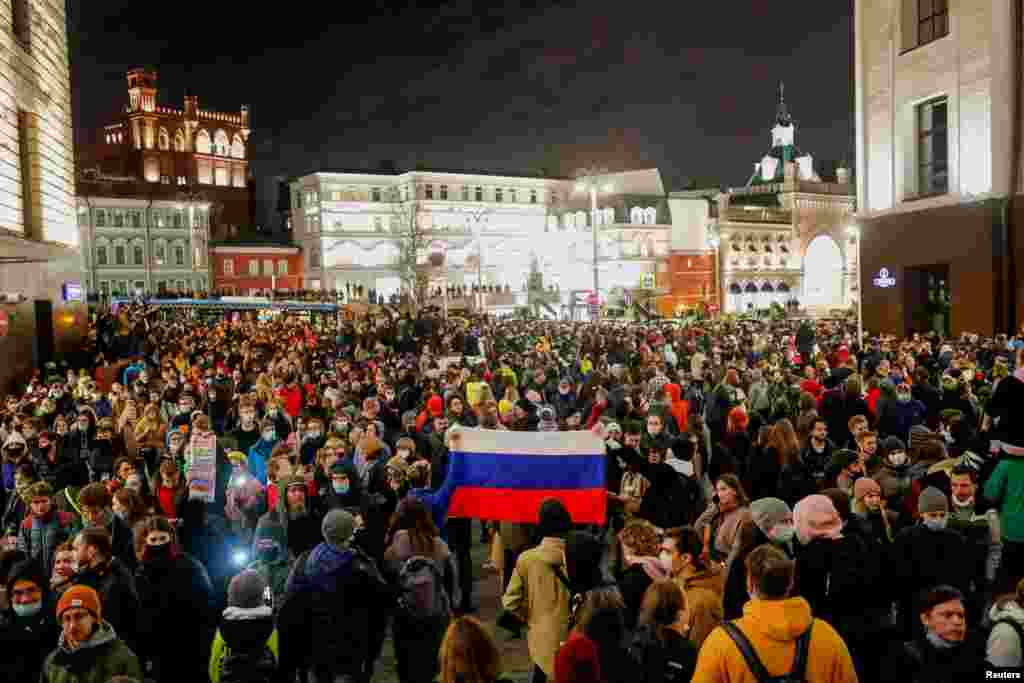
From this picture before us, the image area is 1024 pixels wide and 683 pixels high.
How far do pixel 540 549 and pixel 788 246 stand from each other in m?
86.2

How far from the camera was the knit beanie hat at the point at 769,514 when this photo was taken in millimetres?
5941

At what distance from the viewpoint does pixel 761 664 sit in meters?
4.03

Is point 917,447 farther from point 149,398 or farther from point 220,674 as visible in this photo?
point 149,398

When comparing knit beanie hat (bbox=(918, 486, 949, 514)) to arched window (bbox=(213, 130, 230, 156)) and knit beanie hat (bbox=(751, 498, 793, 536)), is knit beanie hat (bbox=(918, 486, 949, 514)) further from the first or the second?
arched window (bbox=(213, 130, 230, 156))

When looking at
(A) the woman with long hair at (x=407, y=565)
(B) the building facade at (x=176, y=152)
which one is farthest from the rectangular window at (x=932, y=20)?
(B) the building facade at (x=176, y=152)

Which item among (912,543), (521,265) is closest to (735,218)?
(521,265)

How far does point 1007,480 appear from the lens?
7352 millimetres

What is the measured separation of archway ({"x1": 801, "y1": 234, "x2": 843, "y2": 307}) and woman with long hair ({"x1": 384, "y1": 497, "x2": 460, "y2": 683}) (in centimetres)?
8782

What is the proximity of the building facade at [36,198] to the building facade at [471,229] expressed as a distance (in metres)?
52.7

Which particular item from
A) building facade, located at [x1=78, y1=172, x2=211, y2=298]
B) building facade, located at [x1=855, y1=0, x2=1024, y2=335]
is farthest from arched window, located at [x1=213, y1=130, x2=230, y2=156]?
building facade, located at [x1=855, y1=0, x2=1024, y2=335]

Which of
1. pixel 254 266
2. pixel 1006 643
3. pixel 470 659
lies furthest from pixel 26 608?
pixel 254 266

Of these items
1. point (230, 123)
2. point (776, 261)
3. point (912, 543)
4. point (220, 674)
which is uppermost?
Answer: point (230, 123)

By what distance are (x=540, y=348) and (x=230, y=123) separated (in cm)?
8839

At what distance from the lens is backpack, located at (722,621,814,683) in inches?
158
